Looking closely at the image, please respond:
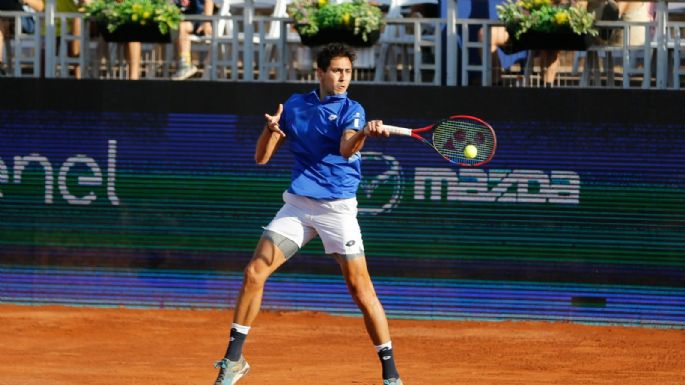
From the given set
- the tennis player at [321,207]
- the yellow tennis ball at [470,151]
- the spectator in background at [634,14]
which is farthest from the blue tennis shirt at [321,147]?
the spectator in background at [634,14]

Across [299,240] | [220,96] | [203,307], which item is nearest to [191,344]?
[203,307]

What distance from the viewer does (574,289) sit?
11.3 meters

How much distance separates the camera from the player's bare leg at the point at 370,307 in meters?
7.20

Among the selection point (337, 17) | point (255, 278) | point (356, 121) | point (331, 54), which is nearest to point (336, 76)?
point (331, 54)

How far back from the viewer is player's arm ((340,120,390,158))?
6613mm

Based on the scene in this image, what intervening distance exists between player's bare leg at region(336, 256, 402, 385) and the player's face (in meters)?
1.02

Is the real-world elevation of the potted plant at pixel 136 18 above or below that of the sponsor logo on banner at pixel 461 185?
above

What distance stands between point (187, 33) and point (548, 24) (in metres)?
3.54

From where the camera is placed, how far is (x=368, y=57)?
11.8 metres

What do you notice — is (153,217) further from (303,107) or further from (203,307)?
(303,107)

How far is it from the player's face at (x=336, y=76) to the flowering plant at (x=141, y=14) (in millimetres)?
4656

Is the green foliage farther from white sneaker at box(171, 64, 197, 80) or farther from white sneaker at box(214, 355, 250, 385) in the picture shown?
white sneaker at box(214, 355, 250, 385)

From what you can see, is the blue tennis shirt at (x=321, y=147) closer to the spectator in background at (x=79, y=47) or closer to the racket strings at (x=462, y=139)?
the racket strings at (x=462, y=139)

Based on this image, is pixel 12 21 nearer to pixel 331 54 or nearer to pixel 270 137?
pixel 270 137
